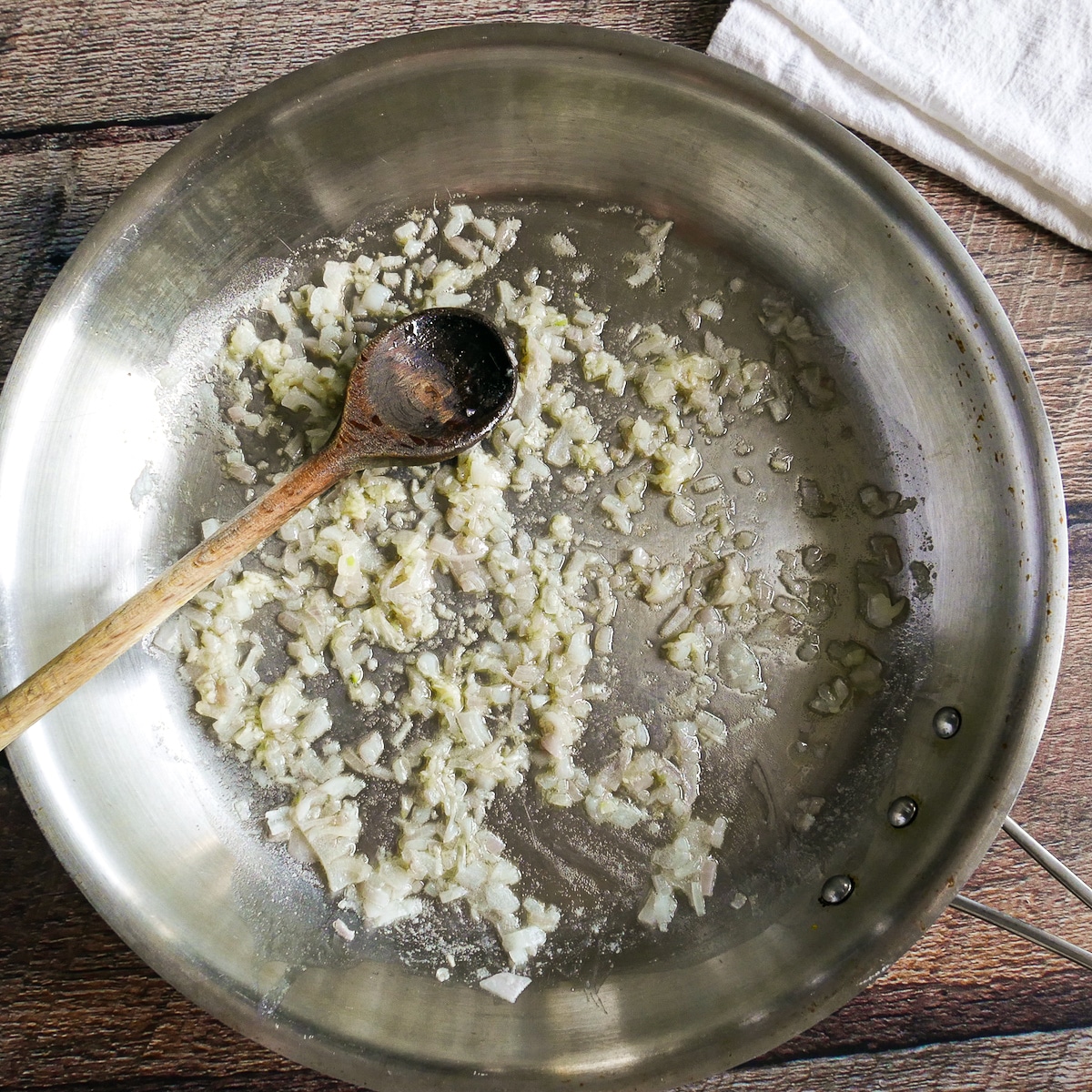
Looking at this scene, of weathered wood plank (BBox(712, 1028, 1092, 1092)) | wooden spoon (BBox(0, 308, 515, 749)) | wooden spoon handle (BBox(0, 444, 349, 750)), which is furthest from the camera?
weathered wood plank (BBox(712, 1028, 1092, 1092))

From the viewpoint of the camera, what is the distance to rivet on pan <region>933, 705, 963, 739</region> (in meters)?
0.98

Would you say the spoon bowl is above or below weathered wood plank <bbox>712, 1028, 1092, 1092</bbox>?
above

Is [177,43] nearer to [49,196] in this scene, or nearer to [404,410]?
[49,196]

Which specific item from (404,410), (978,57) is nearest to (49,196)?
(404,410)

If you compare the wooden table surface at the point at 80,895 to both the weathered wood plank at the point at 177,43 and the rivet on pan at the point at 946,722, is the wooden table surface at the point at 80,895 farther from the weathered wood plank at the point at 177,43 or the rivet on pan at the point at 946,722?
the rivet on pan at the point at 946,722

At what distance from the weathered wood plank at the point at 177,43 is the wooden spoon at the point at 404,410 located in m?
0.41

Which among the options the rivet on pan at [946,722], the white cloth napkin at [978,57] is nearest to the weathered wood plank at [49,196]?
the white cloth napkin at [978,57]

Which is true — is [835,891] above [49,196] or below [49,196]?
below

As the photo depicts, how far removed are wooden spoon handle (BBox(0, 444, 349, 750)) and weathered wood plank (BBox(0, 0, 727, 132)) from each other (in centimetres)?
54

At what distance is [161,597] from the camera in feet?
2.92

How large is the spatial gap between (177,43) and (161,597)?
74 cm

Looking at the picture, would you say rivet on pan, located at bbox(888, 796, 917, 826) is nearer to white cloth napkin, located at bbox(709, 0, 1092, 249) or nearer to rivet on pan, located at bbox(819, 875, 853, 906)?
rivet on pan, located at bbox(819, 875, 853, 906)

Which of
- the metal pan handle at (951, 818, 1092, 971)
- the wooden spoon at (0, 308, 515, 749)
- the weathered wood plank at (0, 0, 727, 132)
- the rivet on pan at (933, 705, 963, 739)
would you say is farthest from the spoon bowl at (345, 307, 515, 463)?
the metal pan handle at (951, 818, 1092, 971)

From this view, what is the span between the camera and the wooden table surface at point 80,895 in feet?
3.34
